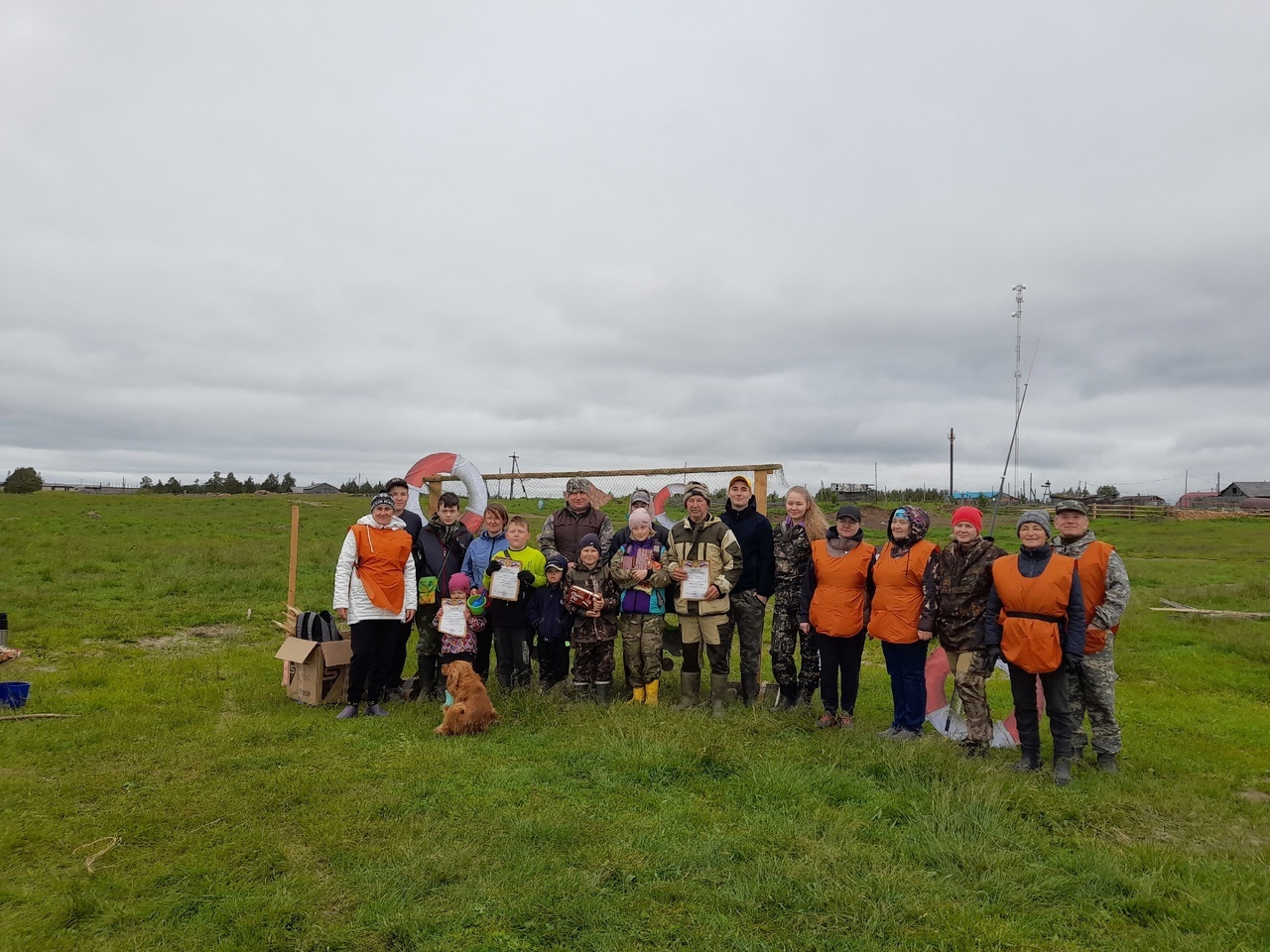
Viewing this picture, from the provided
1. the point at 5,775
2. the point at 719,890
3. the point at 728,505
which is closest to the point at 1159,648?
Answer: the point at 728,505

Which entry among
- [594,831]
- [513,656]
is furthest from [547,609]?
[594,831]

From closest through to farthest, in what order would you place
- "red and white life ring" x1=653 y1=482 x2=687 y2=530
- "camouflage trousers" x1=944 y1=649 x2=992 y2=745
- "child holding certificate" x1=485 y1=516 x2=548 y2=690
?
"camouflage trousers" x1=944 y1=649 x2=992 y2=745, "child holding certificate" x1=485 y1=516 x2=548 y2=690, "red and white life ring" x1=653 y1=482 x2=687 y2=530

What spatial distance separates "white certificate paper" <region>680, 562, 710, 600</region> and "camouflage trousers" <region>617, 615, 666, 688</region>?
0.45 meters

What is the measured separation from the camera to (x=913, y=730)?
619 centimetres

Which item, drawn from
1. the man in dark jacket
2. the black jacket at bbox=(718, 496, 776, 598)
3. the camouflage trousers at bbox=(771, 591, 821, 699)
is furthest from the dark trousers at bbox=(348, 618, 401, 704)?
the camouflage trousers at bbox=(771, 591, 821, 699)

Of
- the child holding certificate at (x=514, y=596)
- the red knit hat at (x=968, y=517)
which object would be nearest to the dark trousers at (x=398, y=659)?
the child holding certificate at (x=514, y=596)

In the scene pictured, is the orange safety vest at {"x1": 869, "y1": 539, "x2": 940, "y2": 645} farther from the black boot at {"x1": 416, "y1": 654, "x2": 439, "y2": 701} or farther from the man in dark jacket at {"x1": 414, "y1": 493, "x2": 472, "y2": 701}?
the black boot at {"x1": 416, "y1": 654, "x2": 439, "y2": 701}

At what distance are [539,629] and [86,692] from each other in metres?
4.49

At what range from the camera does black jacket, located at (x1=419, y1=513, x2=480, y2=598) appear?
741cm

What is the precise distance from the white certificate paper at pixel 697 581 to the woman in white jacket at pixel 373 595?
8.18 ft

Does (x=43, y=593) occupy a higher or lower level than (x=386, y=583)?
lower

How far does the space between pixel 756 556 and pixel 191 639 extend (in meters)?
8.35

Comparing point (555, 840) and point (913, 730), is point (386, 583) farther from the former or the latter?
point (913, 730)

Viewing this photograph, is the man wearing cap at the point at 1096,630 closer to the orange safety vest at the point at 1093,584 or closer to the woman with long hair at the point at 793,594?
the orange safety vest at the point at 1093,584
